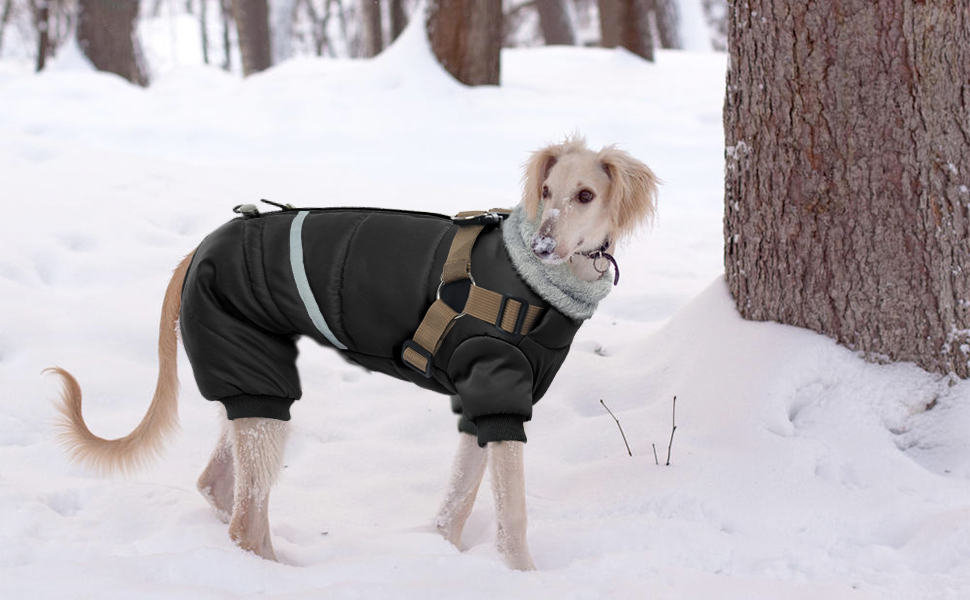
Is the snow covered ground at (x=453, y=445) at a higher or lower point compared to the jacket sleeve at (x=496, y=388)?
lower

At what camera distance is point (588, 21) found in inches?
1168

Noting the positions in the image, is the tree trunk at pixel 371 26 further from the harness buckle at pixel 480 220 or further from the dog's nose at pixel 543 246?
the dog's nose at pixel 543 246

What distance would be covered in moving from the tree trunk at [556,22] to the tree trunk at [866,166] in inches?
596

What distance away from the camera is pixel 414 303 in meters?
2.71

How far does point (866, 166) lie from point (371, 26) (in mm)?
11630

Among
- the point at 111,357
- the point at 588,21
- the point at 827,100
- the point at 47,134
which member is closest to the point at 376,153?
the point at 47,134

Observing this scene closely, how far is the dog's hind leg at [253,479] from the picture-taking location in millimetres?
2801

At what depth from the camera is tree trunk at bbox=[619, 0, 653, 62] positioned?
11562 mm

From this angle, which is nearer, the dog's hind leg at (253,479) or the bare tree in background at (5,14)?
the dog's hind leg at (253,479)

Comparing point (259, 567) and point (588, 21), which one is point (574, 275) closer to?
point (259, 567)

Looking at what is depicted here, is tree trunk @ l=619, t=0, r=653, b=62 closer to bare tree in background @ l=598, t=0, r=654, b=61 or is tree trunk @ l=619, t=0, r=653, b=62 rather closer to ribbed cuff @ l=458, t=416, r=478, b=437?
bare tree in background @ l=598, t=0, r=654, b=61

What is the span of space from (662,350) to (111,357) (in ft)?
9.22

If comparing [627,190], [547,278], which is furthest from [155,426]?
[627,190]

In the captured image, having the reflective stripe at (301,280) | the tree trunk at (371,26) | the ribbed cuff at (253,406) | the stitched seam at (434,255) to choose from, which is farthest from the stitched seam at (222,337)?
the tree trunk at (371,26)
